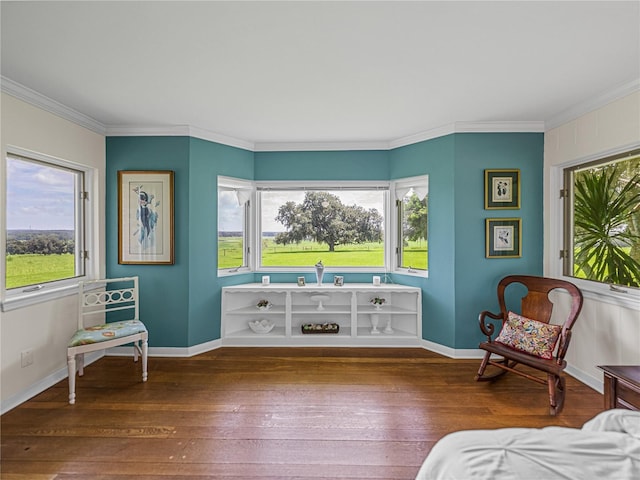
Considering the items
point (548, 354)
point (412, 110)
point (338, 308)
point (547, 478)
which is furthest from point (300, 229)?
point (547, 478)

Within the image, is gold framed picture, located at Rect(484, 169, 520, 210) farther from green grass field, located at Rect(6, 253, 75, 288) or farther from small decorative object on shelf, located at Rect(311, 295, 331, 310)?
green grass field, located at Rect(6, 253, 75, 288)

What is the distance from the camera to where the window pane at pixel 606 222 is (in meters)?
2.65

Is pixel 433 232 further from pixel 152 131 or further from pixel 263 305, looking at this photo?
pixel 152 131

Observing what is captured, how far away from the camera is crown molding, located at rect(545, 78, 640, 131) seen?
2.51 metres

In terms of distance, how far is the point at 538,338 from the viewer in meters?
2.75

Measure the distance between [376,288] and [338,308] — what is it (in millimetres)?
572

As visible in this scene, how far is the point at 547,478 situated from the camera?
3.22 feet

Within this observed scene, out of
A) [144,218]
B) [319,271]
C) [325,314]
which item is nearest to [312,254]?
[319,271]

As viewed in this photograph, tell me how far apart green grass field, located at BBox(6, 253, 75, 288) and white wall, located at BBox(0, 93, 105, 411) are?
230 mm

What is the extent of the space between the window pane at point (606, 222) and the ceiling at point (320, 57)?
2.19ft

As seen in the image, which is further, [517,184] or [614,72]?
[517,184]

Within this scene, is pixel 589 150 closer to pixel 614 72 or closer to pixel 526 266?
pixel 614 72

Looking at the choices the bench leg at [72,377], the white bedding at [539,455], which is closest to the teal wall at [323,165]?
the bench leg at [72,377]

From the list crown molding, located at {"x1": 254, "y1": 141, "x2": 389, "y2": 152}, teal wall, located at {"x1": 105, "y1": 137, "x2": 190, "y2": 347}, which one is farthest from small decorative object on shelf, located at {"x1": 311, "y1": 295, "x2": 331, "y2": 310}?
crown molding, located at {"x1": 254, "y1": 141, "x2": 389, "y2": 152}
